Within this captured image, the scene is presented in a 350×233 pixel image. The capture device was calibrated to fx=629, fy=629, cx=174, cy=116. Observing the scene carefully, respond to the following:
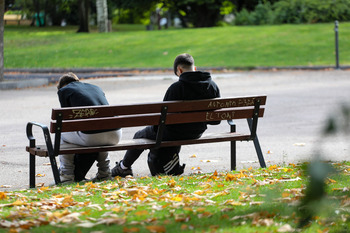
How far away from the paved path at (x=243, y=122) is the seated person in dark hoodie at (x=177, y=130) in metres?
0.60

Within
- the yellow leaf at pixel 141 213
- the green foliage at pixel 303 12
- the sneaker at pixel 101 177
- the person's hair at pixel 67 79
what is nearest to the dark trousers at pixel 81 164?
the sneaker at pixel 101 177

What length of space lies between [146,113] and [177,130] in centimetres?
49

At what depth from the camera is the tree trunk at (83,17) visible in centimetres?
4064

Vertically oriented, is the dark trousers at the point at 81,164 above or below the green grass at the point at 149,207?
below

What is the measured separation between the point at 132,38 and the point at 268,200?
94.5ft

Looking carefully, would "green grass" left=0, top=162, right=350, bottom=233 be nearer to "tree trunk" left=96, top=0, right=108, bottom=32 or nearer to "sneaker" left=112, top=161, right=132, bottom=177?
"sneaker" left=112, top=161, right=132, bottom=177

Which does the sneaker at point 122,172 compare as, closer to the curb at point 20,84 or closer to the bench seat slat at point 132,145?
the bench seat slat at point 132,145

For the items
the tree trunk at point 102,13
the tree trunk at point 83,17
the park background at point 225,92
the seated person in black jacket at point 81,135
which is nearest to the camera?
the park background at point 225,92

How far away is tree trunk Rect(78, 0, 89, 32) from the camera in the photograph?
4064 centimetres

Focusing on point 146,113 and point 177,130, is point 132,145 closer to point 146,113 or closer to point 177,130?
point 146,113

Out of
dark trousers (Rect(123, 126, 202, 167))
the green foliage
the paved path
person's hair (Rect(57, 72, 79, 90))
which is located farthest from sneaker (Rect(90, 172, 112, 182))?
the green foliage

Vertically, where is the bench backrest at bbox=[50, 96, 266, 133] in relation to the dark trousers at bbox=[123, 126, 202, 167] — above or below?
above

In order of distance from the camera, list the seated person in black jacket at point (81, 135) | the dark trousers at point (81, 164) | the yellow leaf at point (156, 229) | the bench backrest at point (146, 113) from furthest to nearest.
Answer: the dark trousers at point (81, 164)
the seated person in black jacket at point (81, 135)
the bench backrest at point (146, 113)
the yellow leaf at point (156, 229)

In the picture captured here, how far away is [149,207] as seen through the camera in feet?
13.8
